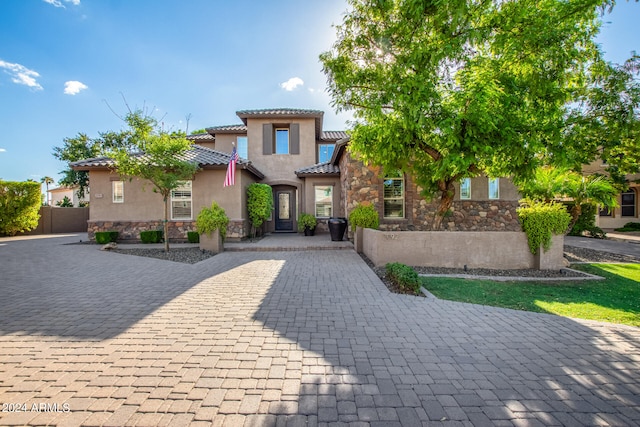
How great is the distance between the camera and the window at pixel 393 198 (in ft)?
37.9

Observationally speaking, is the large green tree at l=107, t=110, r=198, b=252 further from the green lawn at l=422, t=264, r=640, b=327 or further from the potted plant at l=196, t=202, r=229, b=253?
the green lawn at l=422, t=264, r=640, b=327

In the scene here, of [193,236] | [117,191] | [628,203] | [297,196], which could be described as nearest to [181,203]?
A: [193,236]

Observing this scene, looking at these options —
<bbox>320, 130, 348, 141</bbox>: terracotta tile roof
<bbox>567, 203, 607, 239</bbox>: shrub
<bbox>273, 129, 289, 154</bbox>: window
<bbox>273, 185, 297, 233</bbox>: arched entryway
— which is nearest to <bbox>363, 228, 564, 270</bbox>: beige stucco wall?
<bbox>273, 185, 297, 233</bbox>: arched entryway

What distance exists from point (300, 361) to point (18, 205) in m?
22.5

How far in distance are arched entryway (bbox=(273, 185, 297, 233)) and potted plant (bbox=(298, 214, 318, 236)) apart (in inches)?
96.3

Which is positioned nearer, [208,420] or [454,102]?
[208,420]

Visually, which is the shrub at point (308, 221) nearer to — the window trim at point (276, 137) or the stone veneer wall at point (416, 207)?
the stone veneer wall at point (416, 207)

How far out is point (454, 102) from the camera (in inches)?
241

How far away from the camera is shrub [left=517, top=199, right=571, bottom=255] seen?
7.50 meters

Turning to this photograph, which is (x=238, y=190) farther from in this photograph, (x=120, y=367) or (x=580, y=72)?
(x=580, y=72)

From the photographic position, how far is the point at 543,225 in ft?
24.6

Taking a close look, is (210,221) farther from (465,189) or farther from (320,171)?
(465,189)

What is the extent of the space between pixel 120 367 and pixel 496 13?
9.65 metres

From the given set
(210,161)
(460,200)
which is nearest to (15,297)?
(210,161)
